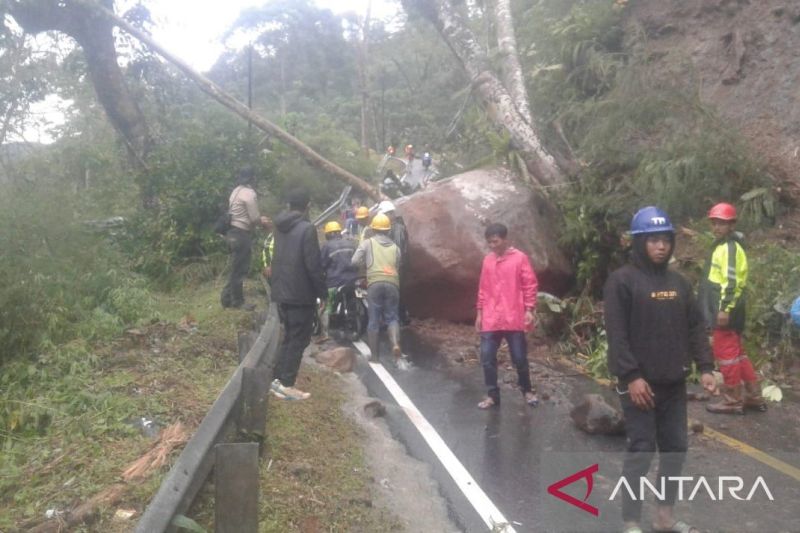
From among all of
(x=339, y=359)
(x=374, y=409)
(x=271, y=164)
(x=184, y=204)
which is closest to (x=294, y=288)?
(x=374, y=409)

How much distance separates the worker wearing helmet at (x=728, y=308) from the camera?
23.9ft

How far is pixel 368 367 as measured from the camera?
10.1 m

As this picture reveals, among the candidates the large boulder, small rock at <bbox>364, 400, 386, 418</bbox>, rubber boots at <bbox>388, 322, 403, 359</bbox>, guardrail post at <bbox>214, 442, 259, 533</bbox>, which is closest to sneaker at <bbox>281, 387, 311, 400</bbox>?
small rock at <bbox>364, 400, 386, 418</bbox>

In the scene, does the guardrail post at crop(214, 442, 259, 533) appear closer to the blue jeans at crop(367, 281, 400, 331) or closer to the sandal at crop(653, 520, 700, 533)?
the sandal at crop(653, 520, 700, 533)

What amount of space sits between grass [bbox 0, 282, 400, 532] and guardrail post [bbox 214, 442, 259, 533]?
65cm

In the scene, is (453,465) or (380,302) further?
(380,302)

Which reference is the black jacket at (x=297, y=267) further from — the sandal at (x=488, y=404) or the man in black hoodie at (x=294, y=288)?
the sandal at (x=488, y=404)

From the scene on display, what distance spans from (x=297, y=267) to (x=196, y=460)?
11.0 feet

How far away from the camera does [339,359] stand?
988 cm

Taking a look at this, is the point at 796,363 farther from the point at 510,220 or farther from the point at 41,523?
the point at 41,523

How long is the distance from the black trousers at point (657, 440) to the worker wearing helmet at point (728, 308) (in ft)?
9.48

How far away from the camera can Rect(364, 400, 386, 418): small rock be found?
25.1 feet

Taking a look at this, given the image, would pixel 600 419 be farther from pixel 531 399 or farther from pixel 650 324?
pixel 650 324

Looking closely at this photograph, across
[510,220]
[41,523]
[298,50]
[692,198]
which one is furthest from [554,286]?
[298,50]
